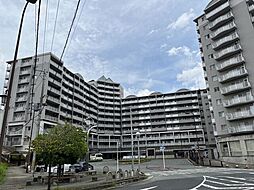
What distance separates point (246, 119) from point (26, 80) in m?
53.1

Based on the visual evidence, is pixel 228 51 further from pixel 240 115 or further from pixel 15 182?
pixel 15 182

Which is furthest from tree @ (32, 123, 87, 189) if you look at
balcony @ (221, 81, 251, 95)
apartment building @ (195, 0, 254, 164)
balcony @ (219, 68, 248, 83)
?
balcony @ (219, 68, 248, 83)

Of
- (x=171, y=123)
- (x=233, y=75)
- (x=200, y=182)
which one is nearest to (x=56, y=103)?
(x=233, y=75)

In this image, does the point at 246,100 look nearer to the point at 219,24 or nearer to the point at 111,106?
the point at 219,24

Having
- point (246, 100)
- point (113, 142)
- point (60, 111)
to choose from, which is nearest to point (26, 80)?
point (60, 111)

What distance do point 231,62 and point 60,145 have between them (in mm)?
38950

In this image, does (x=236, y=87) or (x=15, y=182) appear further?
(x=236, y=87)

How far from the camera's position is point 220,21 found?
1927 inches

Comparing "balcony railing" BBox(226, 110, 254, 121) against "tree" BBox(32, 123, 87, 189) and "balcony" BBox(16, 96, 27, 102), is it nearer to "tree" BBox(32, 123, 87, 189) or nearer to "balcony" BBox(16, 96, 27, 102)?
"tree" BBox(32, 123, 87, 189)

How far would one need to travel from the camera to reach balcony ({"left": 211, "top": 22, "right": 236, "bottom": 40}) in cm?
4704

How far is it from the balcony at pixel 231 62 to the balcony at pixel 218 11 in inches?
434

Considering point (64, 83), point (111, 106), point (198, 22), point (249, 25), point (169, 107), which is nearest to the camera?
point (249, 25)

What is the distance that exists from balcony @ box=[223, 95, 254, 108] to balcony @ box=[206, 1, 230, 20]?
19268mm

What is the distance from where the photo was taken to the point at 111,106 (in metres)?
102
